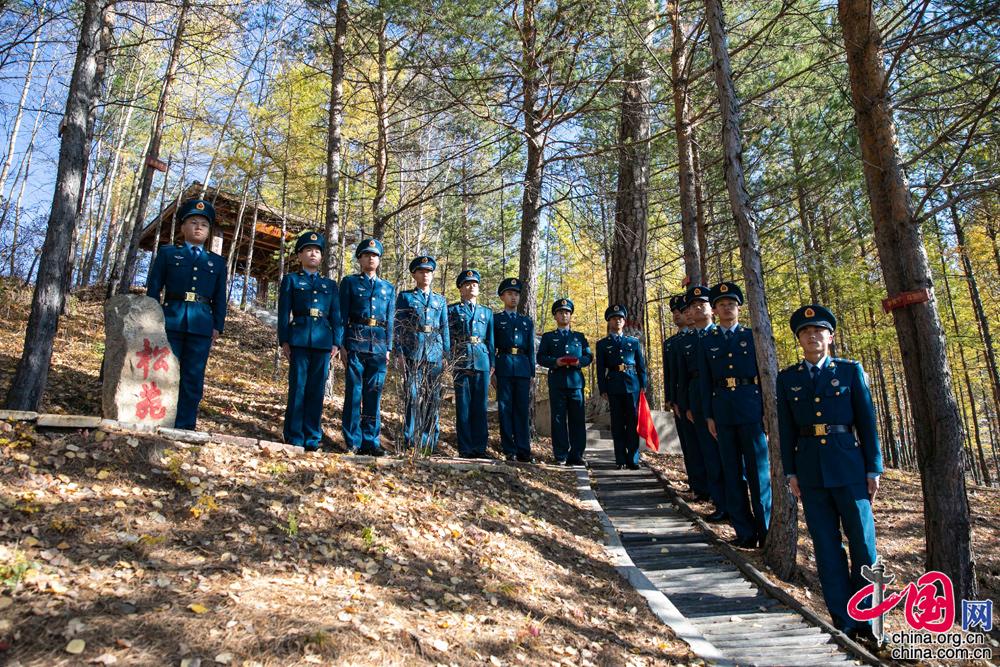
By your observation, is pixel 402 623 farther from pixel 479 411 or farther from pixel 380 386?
pixel 479 411

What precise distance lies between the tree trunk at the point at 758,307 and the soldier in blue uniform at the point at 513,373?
288 cm

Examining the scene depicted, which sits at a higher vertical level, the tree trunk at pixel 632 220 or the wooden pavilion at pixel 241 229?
the wooden pavilion at pixel 241 229

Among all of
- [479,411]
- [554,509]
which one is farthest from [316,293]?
[554,509]

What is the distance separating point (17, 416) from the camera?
382 cm

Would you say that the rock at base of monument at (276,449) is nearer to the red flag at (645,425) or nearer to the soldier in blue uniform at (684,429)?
the soldier in blue uniform at (684,429)

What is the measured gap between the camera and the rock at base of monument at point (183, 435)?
170 inches

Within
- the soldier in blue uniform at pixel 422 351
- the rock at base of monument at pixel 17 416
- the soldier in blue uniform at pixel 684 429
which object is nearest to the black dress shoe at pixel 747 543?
the soldier in blue uniform at pixel 684 429

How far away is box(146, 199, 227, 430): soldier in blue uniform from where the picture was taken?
517 centimetres

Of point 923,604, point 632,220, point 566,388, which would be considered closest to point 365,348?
point 566,388

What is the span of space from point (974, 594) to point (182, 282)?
719cm

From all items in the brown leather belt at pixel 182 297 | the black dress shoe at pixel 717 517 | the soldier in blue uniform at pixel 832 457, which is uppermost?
the brown leather belt at pixel 182 297

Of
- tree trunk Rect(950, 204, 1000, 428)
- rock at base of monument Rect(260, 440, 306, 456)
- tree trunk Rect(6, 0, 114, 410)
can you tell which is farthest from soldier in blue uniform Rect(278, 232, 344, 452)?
tree trunk Rect(950, 204, 1000, 428)

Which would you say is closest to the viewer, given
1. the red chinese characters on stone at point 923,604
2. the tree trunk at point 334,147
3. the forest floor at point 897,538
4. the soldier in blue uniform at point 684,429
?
the red chinese characters on stone at point 923,604

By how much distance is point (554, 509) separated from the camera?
19.1 ft
